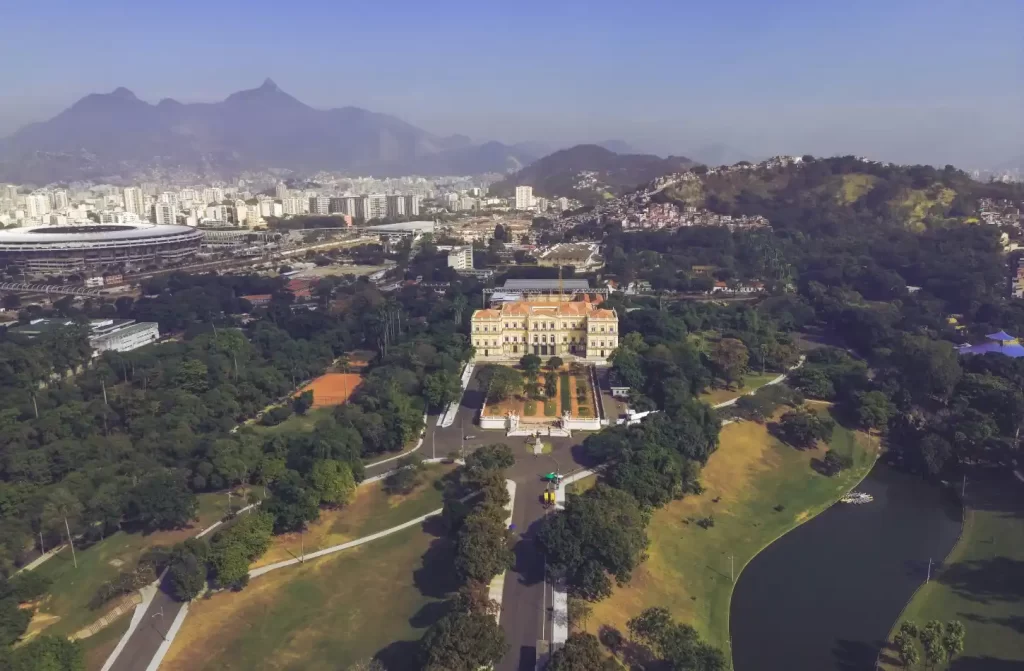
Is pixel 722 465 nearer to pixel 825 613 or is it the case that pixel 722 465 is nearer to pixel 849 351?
pixel 825 613

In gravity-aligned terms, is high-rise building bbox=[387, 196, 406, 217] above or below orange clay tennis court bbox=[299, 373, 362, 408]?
above

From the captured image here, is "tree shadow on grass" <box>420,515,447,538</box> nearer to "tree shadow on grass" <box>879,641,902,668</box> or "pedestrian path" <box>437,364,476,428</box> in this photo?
"pedestrian path" <box>437,364,476,428</box>

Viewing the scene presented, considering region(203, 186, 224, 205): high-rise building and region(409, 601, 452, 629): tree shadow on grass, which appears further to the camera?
region(203, 186, 224, 205): high-rise building

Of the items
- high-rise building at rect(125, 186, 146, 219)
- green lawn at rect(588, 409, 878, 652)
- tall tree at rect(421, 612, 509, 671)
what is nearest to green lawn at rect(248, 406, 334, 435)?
green lawn at rect(588, 409, 878, 652)

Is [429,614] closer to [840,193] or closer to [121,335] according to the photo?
[121,335]

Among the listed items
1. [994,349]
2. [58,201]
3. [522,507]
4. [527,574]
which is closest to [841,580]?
[527,574]
